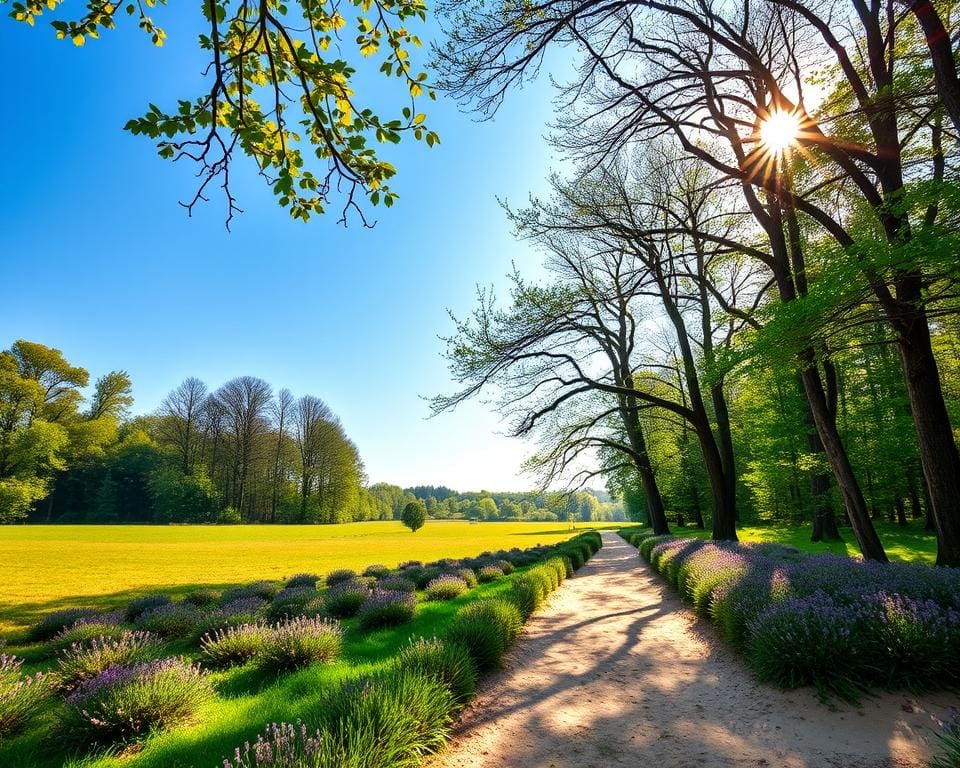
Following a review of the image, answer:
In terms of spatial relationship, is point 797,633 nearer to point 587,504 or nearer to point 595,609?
point 595,609

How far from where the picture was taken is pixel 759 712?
396cm

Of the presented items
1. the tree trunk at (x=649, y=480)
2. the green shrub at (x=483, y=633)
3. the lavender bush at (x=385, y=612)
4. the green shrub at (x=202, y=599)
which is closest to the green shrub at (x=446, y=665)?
the green shrub at (x=483, y=633)

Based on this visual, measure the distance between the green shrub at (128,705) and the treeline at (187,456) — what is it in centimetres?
5194

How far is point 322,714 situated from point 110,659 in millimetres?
3359

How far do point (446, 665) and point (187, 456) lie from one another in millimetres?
62425

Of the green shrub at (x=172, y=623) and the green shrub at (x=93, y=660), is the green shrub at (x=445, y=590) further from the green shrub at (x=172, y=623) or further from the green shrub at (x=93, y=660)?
the green shrub at (x=93, y=660)

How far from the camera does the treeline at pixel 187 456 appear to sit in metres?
44.8

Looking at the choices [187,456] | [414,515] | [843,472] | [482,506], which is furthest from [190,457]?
[482,506]

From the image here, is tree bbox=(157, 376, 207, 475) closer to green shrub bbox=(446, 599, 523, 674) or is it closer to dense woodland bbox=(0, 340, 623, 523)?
dense woodland bbox=(0, 340, 623, 523)

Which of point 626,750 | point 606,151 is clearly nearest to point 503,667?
point 626,750

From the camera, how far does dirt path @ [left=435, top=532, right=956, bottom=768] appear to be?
3271 millimetres

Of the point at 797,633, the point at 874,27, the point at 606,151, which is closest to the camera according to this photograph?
the point at 797,633

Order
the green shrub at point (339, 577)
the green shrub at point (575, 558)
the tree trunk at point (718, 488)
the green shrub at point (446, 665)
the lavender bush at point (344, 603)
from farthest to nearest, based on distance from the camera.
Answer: the green shrub at point (575, 558) < the tree trunk at point (718, 488) < the green shrub at point (339, 577) < the lavender bush at point (344, 603) < the green shrub at point (446, 665)

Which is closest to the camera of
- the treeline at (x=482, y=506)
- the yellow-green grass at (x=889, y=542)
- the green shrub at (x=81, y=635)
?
the green shrub at (x=81, y=635)
